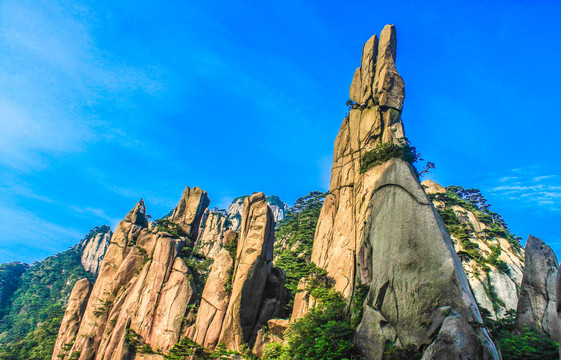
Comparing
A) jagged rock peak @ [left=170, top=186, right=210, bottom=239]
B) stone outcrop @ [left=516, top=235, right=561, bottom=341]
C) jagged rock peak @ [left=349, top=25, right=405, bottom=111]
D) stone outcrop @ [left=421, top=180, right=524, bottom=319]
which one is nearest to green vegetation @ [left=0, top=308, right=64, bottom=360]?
jagged rock peak @ [left=170, top=186, right=210, bottom=239]

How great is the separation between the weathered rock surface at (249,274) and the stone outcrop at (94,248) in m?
73.2

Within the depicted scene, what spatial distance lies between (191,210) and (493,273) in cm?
3350

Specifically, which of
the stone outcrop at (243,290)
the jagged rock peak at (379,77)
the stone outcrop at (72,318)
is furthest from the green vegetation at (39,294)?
the jagged rock peak at (379,77)

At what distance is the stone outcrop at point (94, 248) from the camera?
87000mm

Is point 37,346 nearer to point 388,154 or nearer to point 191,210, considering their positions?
point 191,210

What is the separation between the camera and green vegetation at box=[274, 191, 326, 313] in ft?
109

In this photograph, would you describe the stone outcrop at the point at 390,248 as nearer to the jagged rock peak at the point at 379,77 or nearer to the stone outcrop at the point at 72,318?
the jagged rock peak at the point at 379,77

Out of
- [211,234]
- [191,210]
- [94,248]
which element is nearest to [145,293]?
[191,210]

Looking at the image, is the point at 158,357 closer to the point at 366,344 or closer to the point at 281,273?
the point at 281,273

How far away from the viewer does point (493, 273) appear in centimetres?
3866

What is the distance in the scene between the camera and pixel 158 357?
25188 millimetres

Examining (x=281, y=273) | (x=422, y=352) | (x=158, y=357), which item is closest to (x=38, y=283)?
(x=158, y=357)

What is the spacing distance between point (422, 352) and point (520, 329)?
10814mm

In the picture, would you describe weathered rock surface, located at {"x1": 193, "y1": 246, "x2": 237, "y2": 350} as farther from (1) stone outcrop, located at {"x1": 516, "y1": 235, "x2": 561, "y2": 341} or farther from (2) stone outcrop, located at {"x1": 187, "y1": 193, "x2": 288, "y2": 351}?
(1) stone outcrop, located at {"x1": 516, "y1": 235, "x2": 561, "y2": 341}
